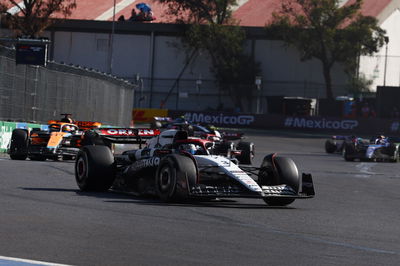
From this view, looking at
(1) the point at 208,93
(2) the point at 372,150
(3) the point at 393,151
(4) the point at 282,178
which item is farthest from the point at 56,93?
(1) the point at 208,93

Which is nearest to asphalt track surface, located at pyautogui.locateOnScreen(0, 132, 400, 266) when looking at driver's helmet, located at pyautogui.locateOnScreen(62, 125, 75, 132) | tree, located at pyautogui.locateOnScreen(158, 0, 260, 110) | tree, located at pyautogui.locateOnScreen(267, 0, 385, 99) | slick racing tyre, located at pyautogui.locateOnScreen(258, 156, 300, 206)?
slick racing tyre, located at pyautogui.locateOnScreen(258, 156, 300, 206)

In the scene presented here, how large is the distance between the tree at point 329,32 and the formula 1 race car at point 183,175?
48.4 metres

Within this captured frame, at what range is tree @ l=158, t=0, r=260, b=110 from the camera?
64188 millimetres

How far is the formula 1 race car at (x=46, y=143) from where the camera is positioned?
21484 millimetres

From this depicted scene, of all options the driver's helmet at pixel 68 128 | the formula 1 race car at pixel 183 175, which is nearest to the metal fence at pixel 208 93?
the driver's helmet at pixel 68 128

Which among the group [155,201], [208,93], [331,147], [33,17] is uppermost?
[33,17]

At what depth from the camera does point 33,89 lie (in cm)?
2645

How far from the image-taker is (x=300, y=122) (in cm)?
5141

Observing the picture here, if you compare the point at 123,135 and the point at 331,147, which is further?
the point at 331,147

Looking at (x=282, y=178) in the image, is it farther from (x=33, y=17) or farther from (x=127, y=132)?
(x=33, y=17)

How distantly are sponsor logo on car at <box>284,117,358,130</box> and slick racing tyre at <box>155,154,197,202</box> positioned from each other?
126 feet

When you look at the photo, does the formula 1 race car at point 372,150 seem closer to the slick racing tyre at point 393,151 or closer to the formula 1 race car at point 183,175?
the slick racing tyre at point 393,151

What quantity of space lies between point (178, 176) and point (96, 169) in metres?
1.92

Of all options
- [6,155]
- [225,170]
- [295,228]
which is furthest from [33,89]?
[295,228]
